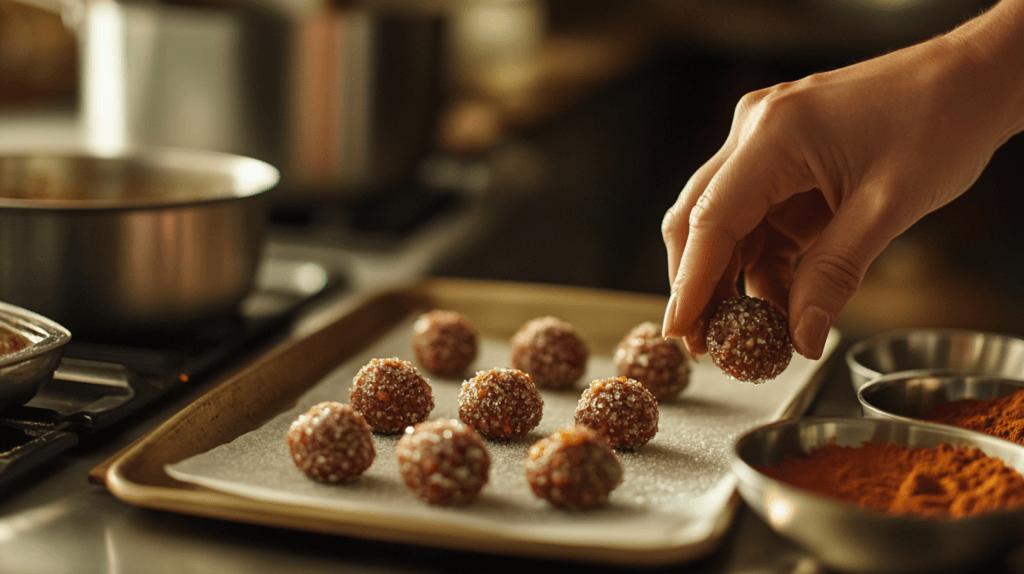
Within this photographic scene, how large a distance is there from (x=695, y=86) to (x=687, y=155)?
14.1 inches

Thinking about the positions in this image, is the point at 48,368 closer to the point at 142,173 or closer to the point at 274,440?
the point at 274,440

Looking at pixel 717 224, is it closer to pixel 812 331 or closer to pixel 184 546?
pixel 812 331

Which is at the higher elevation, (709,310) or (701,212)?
(701,212)

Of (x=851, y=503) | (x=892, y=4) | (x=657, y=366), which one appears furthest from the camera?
(x=892, y=4)

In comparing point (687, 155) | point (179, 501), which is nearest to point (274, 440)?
point (179, 501)

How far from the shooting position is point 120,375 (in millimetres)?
1150

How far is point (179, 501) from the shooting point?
2.68 feet

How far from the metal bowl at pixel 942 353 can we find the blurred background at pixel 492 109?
0.35 meters

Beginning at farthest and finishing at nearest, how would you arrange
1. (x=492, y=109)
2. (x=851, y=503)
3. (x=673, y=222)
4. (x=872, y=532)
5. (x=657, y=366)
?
1. (x=492, y=109)
2. (x=657, y=366)
3. (x=673, y=222)
4. (x=851, y=503)
5. (x=872, y=532)

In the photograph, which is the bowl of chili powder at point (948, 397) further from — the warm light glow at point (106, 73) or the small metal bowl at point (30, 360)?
the warm light glow at point (106, 73)

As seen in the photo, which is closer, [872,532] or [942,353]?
[872,532]

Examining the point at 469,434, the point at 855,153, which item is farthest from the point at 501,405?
the point at 855,153

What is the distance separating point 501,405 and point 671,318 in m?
0.23

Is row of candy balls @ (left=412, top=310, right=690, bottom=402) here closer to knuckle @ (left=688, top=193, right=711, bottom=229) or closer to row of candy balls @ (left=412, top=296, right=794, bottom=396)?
row of candy balls @ (left=412, top=296, right=794, bottom=396)
